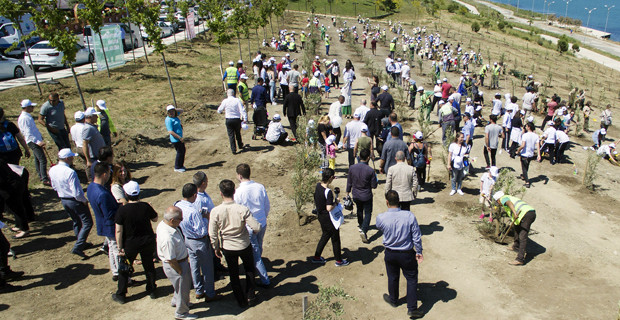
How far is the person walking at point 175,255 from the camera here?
5.01 metres

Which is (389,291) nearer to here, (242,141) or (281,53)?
(242,141)

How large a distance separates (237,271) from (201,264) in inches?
19.7

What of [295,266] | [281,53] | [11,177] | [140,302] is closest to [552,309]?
[295,266]

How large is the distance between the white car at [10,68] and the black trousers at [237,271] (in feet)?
59.8

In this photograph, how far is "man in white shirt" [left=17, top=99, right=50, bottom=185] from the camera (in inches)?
346

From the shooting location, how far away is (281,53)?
3159 centimetres

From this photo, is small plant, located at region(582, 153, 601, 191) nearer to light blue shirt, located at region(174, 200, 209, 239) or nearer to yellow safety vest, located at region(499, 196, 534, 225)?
yellow safety vest, located at region(499, 196, 534, 225)

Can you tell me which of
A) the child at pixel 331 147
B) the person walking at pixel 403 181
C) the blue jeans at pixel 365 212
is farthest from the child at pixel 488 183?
the child at pixel 331 147

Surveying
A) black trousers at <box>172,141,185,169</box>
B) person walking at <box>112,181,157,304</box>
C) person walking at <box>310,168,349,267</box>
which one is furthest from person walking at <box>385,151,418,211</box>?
black trousers at <box>172,141,185,169</box>

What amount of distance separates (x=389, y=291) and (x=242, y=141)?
8.06 m

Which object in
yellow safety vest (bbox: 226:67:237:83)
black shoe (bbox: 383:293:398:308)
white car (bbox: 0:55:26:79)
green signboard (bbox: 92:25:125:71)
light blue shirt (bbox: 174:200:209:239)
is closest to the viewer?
light blue shirt (bbox: 174:200:209:239)

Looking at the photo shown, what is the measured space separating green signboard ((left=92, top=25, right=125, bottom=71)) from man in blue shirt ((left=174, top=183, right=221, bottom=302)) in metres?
17.1

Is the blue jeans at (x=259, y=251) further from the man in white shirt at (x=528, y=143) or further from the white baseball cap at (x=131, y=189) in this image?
the man in white shirt at (x=528, y=143)

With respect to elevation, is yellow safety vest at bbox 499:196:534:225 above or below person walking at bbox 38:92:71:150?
below
